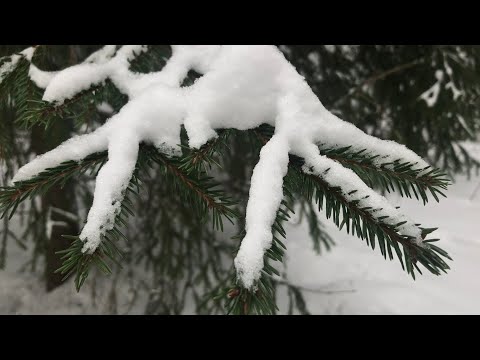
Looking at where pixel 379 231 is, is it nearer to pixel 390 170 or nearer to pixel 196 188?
pixel 390 170

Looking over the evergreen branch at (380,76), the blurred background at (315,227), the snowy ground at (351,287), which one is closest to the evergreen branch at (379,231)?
the blurred background at (315,227)

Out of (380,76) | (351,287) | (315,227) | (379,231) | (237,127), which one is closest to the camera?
(379,231)

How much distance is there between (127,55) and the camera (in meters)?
1.22

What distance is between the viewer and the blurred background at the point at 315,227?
2629 millimetres

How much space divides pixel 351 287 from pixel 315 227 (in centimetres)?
127

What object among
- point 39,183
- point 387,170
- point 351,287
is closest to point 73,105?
point 39,183

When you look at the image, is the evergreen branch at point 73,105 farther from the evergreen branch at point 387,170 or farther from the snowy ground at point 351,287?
the snowy ground at point 351,287

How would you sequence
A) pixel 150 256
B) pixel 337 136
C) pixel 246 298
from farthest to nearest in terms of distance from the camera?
pixel 150 256
pixel 337 136
pixel 246 298

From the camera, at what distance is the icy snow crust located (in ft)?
2.40

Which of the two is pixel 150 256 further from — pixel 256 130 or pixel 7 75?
pixel 256 130

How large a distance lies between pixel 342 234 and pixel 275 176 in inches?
158

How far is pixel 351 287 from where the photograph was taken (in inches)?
145

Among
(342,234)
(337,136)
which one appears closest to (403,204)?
(342,234)

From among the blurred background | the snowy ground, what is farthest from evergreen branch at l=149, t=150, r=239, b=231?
the snowy ground
